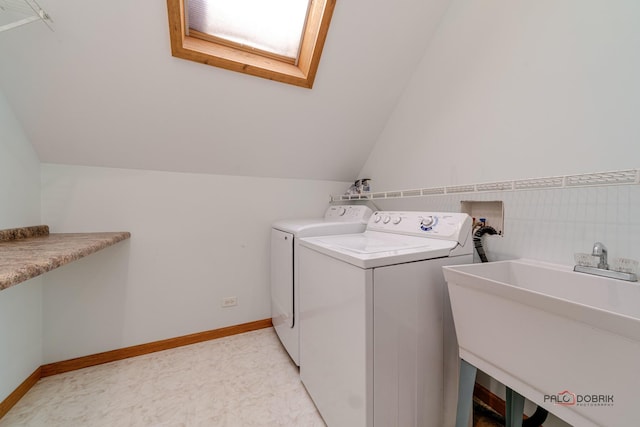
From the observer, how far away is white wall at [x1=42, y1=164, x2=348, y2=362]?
1.71 m

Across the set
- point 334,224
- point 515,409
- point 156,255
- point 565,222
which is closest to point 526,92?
point 565,222

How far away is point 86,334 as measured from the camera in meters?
1.75

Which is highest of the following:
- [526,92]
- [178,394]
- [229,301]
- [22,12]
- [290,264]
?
[22,12]

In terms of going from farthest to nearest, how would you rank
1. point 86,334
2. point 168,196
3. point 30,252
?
point 168,196, point 86,334, point 30,252

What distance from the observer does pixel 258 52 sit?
1.70m

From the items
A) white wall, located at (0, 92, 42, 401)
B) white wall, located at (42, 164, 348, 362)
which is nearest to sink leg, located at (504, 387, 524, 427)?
white wall, located at (42, 164, 348, 362)

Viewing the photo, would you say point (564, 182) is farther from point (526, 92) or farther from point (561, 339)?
point (561, 339)

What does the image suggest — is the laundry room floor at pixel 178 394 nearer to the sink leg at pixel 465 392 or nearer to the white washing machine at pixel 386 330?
the white washing machine at pixel 386 330

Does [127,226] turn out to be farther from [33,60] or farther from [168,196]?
[33,60]

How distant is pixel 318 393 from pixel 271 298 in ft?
3.53

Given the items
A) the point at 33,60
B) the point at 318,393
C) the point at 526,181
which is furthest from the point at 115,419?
the point at 526,181

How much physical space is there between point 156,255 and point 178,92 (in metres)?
1.25

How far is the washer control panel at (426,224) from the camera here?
4.10ft

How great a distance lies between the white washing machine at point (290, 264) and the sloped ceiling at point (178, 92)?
2.22ft
